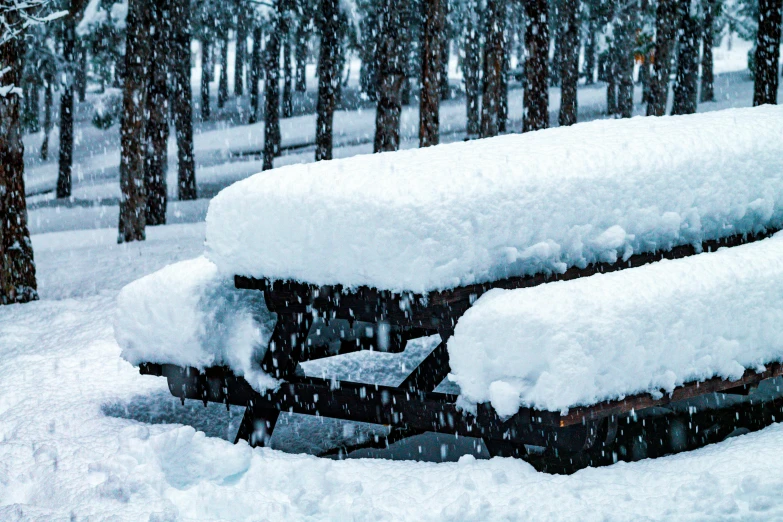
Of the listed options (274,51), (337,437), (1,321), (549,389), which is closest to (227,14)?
(274,51)

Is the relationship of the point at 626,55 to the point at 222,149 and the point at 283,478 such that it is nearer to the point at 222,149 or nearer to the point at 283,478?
the point at 222,149

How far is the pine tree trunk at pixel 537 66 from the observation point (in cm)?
1248

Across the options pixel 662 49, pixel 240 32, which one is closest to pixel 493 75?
pixel 662 49

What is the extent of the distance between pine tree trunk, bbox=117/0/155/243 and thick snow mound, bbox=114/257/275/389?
8697 mm

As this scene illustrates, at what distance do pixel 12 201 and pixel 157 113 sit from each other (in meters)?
6.99

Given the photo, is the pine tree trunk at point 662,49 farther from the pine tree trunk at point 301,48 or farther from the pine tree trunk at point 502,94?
the pine tree trunk at point 301,48

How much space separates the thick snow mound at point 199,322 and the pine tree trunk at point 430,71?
7554 mm

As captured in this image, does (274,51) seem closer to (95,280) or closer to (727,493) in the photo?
(95,280)

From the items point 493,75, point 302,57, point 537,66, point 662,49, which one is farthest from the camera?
point 302,57

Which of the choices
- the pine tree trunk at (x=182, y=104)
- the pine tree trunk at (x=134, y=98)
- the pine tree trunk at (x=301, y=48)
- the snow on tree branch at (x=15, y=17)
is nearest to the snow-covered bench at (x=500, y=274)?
the snow on tree branch at (x=15, y=17)

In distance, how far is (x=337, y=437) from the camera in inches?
252

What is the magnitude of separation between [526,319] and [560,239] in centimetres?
79

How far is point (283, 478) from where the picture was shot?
16.1 ft

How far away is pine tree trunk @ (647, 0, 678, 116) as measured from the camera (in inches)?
623
